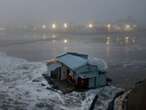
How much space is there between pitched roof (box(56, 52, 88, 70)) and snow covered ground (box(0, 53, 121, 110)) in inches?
125

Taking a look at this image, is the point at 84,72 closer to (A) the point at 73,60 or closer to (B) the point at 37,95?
(A) the point at 73,60

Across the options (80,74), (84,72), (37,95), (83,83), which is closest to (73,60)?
(84,72)

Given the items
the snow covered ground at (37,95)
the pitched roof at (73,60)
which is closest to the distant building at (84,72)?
the pitched roof at (73,60)

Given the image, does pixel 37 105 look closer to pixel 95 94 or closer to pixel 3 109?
pixel 3 109

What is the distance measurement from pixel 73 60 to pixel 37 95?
21.3ft

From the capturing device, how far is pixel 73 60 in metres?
28.2

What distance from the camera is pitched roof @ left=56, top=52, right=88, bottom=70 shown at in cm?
2633

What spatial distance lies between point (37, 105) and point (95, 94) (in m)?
6.03

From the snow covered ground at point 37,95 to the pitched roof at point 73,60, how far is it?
3181 mm

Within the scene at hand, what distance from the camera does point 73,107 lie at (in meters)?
21.4

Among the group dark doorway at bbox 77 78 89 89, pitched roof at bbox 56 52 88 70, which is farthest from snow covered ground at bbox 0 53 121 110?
pitched roof at bbox 56 52 88 70

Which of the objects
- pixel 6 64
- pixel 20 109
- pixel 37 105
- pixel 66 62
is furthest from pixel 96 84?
pixel 6 64

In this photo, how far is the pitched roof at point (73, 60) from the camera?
2633cm

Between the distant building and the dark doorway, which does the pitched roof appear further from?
the dark doorway
